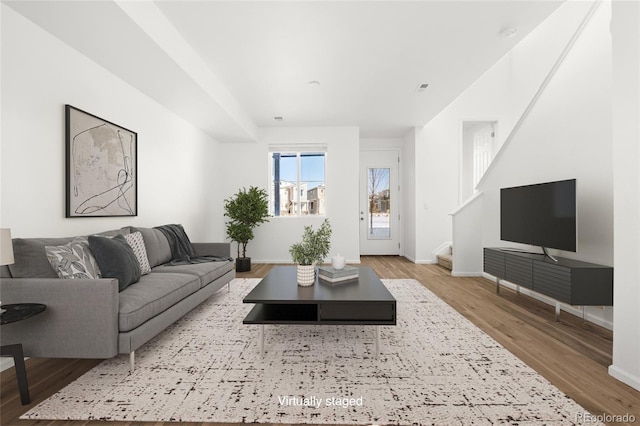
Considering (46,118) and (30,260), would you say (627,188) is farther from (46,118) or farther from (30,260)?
(46,118)

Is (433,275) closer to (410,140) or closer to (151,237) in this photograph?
(410,140)

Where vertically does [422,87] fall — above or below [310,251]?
above

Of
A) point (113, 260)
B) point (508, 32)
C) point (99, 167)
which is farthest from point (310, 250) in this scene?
point (508, 32)

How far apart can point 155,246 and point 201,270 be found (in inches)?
24.9

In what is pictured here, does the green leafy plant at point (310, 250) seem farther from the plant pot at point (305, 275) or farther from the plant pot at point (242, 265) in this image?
the plant pot at point (242, 265)

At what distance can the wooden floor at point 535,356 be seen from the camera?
65.6 inches

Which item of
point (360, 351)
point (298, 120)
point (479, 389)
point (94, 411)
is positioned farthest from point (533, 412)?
point (298, 120)

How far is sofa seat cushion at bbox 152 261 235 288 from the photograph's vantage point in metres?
2.99

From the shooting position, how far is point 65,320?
1.82 metres

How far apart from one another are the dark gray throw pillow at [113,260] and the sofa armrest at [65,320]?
18.0 inches

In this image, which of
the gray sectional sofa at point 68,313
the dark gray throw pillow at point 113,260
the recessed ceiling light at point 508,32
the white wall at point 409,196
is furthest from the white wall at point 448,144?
the gray sectional sofa at point 68,313

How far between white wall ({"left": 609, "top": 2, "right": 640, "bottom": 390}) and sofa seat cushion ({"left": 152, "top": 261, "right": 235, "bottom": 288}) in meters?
3.24

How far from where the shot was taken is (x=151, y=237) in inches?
129

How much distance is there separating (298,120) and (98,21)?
367cm
